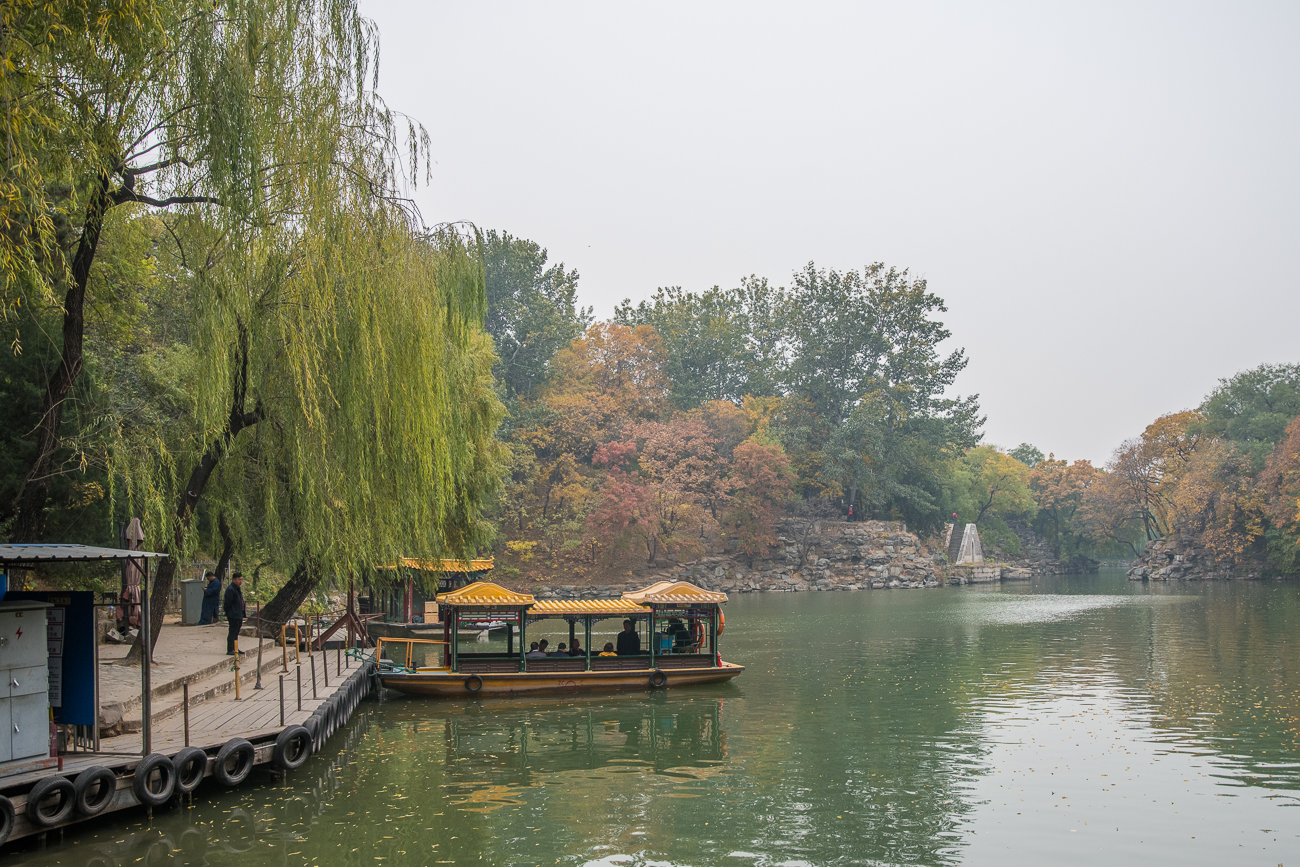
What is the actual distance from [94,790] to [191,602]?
15308 millimetres

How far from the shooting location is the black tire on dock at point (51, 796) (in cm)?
873

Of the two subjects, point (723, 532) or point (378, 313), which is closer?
point (378, 313)

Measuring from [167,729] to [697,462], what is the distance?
151 feet

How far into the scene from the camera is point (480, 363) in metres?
28.5

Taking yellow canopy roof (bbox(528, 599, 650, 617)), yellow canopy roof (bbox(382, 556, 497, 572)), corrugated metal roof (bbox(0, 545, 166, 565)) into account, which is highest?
corrugated metal roof (bbox(0, 545, 166, 565))

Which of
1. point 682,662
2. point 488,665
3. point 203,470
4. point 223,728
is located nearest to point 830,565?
point 682,662

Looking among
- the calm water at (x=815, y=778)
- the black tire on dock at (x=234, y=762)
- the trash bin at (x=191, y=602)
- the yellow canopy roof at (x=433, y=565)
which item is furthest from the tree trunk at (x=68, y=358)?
the trash bin at (x=191, y=602)

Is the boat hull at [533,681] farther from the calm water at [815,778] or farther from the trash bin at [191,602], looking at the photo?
the trash bin at [191,602]

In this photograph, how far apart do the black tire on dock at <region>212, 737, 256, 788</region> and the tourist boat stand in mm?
7384

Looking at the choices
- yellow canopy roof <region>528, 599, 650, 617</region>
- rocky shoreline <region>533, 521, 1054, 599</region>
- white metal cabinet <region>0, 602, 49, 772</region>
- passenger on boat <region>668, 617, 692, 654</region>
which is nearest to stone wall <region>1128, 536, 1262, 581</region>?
rocky shoreline <region>533, 521, 1054, 599</region>

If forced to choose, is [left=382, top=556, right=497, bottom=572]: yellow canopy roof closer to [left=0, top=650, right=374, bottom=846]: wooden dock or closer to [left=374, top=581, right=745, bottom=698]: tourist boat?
[left=374, top=581, right=745, bottom=698]: tourist boat

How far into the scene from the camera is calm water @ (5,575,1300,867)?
9.41 m

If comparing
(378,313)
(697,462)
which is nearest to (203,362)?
(378,313)

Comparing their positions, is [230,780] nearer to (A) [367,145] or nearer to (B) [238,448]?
(B) [238,448]
